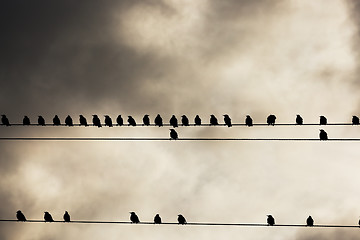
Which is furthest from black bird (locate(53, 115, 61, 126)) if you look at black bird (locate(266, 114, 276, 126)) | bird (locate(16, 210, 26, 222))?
black bird (locate(266, 114, 276, 126))

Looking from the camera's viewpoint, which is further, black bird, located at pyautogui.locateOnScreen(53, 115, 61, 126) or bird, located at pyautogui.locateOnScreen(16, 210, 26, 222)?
black bird, located at pyautogui.locateOnScreen(53, 115, 61, 126)

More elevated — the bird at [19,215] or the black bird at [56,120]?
the black bird at [56,120]

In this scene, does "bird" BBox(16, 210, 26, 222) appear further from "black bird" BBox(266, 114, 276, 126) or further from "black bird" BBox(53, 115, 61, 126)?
"black bird" BBox(266, 114, 276, 126)

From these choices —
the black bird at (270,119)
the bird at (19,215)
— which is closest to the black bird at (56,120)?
the bird at (19,215)

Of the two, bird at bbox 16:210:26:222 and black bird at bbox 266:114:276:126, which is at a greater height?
black bird at bbox 266:114:276:126

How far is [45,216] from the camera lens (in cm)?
2597

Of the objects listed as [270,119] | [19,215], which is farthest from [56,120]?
[270,119]

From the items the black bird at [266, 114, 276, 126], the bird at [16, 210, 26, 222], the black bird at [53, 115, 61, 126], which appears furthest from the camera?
the black bird at [53, 115, 61, 126]

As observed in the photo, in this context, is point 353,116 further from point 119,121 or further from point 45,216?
point 45,216

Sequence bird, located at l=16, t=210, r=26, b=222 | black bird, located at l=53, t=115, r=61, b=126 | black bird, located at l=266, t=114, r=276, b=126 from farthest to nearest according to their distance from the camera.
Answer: black bird, located at l=53, t=115, r=61, b=126
black bird, located at l=266, t=114, r=276, b=126
bird, located at l=16, t=210, r=26, b=222

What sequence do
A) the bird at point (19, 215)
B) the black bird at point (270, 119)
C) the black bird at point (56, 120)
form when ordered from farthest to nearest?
the black bird at point (56, 120)
the black bird at point (270, 119)
the bird at point (19, 215)

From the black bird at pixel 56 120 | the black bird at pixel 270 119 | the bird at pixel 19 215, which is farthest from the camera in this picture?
the black bird at pixel 56 120

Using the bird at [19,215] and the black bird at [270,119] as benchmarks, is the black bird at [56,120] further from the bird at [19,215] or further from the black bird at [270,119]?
the black bird at [270,119]

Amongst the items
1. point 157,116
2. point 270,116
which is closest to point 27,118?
point 157,116
